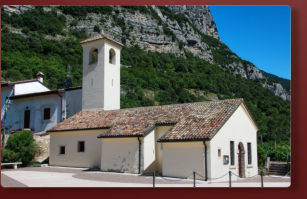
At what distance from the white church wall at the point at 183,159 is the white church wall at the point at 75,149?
528 cm

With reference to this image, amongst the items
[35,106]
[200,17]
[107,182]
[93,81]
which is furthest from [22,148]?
[200,17]

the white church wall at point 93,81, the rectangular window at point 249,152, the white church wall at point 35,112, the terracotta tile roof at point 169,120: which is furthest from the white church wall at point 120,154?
the white church wall at point 35,112

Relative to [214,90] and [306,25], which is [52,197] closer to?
[306,25]

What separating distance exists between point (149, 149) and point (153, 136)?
2.40ft

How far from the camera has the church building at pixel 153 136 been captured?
13.6m

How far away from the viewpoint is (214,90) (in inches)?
1886

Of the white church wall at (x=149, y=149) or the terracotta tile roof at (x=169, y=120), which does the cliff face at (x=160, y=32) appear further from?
the white church wall at (x=149, y=149)

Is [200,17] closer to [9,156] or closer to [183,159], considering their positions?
[9,156]

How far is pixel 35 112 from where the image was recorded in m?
24.5

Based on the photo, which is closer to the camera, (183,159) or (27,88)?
(183,159)

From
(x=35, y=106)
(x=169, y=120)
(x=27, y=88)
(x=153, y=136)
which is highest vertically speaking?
(x=27, y=88)

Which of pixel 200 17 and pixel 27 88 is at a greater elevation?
pixel 200 17

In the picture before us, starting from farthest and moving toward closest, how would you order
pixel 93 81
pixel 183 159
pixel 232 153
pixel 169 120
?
pixel 93 81 → pixel 169 120 → pixel 232 153 → pixel 183 159

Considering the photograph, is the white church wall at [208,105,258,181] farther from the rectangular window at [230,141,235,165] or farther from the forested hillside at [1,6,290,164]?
the forested hillside at [1,6,290,164]
